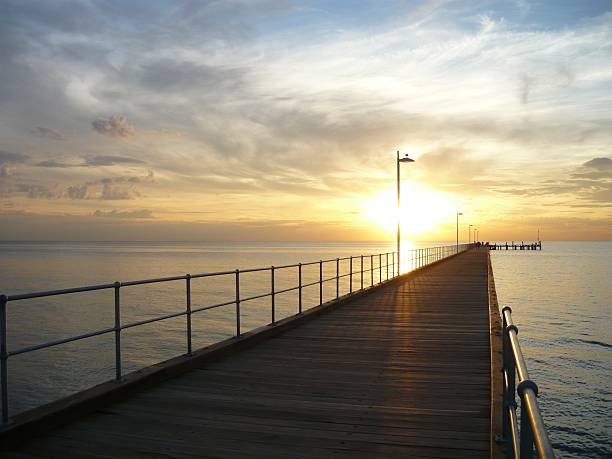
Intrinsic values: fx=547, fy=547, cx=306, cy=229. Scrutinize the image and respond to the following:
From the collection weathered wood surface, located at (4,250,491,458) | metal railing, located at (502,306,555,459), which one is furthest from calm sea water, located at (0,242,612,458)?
metal railing, located at (502,306,555,459)

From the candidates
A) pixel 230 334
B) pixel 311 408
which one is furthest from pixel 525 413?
pixel 230 334

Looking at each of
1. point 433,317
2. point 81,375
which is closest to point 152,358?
point 81,375

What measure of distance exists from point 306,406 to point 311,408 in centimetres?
8

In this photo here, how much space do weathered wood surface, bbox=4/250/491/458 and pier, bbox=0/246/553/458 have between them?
16 mm

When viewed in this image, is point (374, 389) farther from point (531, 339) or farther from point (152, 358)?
point (531, 339)

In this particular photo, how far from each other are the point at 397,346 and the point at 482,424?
382 centimetres

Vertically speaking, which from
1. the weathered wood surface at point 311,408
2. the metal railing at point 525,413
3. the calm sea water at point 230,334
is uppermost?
the metal railing at point 525,413

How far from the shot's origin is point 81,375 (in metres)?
17.9

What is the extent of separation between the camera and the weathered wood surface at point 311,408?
451cm

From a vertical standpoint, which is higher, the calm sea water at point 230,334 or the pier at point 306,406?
the pier at point 306,406

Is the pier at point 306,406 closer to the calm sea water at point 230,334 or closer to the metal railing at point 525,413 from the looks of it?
the metal railing at point 525,413

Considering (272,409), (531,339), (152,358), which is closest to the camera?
(272,409)

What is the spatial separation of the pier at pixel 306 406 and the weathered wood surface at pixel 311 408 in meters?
0.02

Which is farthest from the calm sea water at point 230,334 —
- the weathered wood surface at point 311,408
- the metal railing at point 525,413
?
the metal railing at point 525,413
